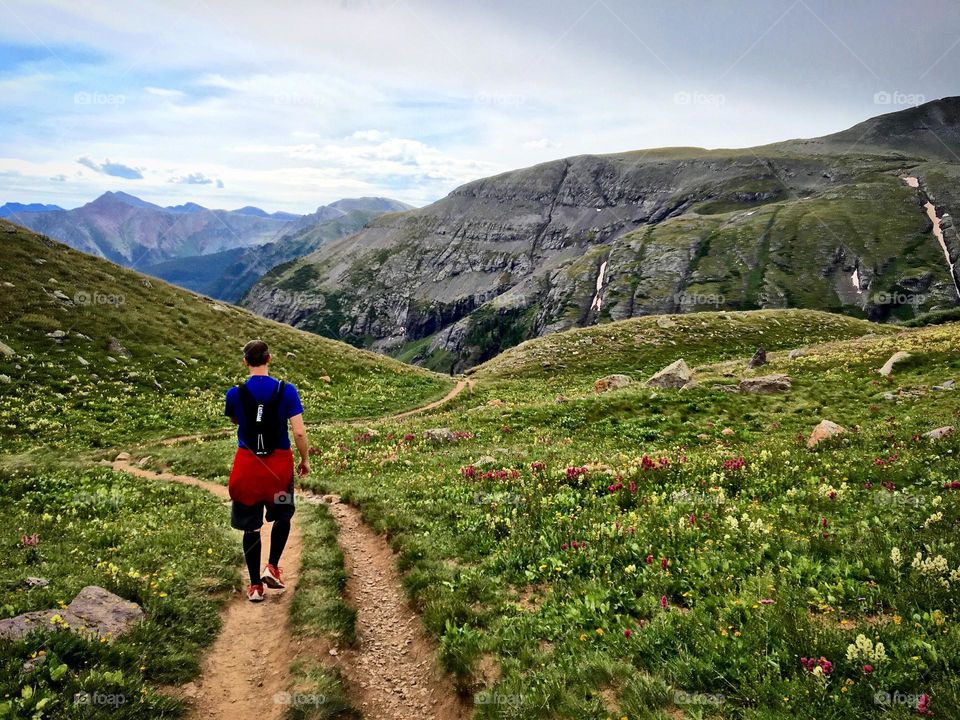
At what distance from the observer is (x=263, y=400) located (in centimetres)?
951

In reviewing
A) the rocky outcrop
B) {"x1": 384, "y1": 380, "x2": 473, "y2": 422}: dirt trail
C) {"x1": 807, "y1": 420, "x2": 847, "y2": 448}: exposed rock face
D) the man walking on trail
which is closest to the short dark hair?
the man walking on trail

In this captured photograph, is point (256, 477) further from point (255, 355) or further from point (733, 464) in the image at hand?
point (733, 464)

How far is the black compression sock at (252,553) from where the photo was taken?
983 cm

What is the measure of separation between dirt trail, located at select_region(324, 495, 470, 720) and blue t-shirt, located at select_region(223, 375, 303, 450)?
12.3ft

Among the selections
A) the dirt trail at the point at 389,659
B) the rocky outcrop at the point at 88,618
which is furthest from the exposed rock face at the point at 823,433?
the rocky outcrop at the point at 88,618

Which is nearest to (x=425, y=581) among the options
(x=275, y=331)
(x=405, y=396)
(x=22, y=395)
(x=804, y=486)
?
(x=804, y=486)

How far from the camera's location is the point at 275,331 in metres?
51.2

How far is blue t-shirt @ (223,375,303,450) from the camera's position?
9.52 meters

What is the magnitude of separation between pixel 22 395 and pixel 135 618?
27.6m

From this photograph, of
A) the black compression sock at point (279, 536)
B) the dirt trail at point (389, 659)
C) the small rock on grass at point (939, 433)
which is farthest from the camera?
the small rock on grass at point (939, 433)

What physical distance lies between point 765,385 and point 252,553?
86.3 feet

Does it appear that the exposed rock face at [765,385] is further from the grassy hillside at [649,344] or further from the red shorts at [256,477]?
the red shorts at [256,477]

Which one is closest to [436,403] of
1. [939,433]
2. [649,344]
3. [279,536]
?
[649,344]

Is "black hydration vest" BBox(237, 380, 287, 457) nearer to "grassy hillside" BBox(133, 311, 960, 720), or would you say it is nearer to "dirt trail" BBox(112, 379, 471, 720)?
"dirt trail" BBox(112, 379, 471, 720)
